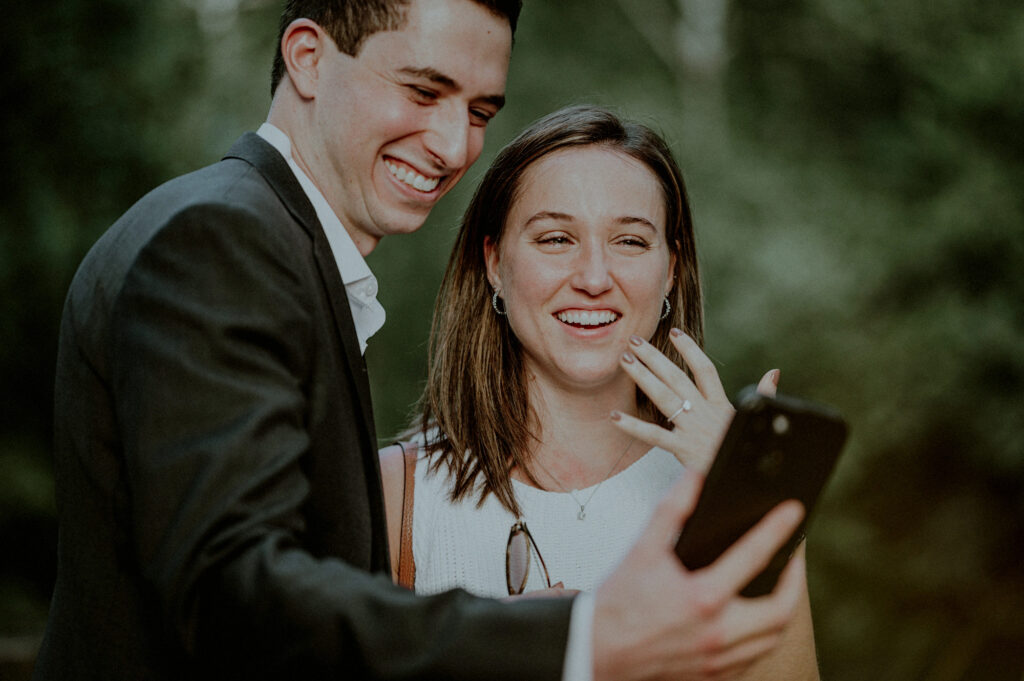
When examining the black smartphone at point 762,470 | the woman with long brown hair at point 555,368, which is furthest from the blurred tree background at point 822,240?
the black smartphone at point 762,470

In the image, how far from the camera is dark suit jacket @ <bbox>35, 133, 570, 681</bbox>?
1.02m

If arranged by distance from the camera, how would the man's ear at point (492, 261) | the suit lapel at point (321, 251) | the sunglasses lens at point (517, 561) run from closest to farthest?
the suit lapel at point (321, 251) < the sunglasses lens at point (517, 561) < the man's ear at point (492, 261)

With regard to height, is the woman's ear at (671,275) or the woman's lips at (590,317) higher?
the woman's ear at (671,275)

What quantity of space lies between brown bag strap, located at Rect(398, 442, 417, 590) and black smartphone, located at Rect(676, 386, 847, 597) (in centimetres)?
121

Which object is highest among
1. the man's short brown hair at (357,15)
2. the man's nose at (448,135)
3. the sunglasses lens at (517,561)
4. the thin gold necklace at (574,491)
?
the man's short brown hair at (357,15)

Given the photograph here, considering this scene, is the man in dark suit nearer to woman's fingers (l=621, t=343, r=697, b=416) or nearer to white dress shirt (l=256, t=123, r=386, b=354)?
white dress shirt (l=256, t=123, r=386, b=354)

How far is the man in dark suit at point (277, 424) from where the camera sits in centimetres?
102

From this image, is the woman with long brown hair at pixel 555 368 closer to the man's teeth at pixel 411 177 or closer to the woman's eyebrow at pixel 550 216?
the woman's eyebrow at pixel 550 216

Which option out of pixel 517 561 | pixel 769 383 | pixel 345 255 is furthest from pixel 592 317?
pixel 345 255

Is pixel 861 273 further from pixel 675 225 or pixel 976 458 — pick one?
pixel 675 225

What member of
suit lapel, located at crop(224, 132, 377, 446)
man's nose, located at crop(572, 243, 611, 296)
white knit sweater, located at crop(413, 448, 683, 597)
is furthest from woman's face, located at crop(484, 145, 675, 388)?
suit lapel, located at crop(224, 132, 377, 446)

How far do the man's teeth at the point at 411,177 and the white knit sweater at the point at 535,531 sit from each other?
0.79 metres

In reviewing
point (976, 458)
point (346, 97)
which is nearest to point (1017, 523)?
point (976, 458)

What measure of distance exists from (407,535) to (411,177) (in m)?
0.85
